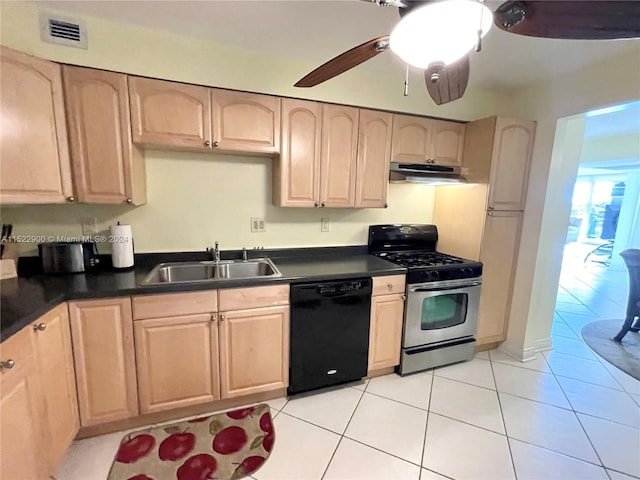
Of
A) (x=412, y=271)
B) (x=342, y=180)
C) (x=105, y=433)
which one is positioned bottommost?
(x=105, y=433)

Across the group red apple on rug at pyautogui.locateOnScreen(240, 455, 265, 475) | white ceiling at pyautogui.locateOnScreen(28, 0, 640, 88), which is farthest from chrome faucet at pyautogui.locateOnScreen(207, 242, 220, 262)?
white ceiling at pyautogui.locateOnScreen(28, 0, 640, 88)

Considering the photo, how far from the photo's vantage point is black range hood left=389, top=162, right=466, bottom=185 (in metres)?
2.47

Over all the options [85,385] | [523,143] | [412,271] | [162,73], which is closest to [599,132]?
[523,143]

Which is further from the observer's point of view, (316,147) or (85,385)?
(316,147)

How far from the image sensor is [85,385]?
1.68 metres

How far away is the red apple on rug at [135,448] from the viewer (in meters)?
1.64

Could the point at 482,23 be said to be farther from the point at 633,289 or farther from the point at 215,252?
the point at 633,289

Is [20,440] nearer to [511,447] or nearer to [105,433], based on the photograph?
[105,433]

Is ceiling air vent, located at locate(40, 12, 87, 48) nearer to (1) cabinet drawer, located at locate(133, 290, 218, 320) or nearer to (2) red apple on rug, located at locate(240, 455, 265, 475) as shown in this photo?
(1) cabinet drawer, located at locate(133, 290, 218, 320)

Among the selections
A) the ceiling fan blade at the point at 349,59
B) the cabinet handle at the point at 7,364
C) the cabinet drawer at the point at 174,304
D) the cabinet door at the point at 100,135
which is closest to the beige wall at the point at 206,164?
the cabinet door at the point at 100,135

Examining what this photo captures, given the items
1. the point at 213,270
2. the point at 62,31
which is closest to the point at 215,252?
the point at 213,270

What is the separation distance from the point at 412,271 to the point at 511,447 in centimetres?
120

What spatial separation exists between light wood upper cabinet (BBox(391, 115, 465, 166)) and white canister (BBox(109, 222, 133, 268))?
2.08 metres

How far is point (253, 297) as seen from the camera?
1918 mm
